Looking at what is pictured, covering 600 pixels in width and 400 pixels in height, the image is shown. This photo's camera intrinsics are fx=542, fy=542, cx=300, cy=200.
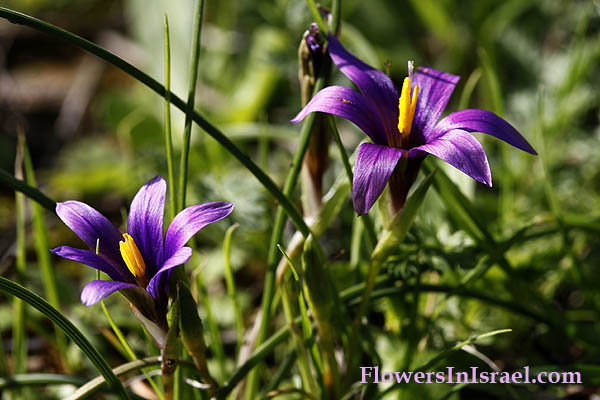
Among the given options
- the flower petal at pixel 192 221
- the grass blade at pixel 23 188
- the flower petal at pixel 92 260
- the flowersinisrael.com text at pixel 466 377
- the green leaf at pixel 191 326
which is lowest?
the flowersinisrael.com text at pixel 466 377

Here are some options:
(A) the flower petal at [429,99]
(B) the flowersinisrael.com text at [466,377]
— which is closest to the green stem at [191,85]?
(A) the flower petal at [429,99]

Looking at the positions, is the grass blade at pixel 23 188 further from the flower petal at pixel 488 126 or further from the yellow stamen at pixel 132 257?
the flower petal at pixel 488 126

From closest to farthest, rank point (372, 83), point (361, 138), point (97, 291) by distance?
point (97, 291), point (372, 83), point (361, 138)

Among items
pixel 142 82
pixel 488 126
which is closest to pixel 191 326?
pixel 142 82

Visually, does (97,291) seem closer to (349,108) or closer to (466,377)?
(349,108)

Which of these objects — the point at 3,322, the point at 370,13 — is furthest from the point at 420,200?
the point at 370,13

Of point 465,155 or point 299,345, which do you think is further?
point 299,345
